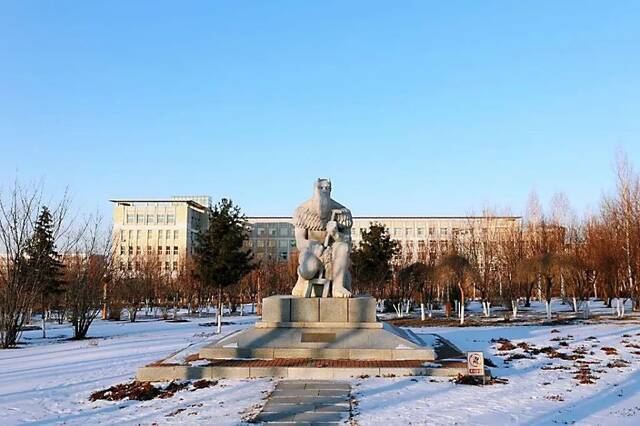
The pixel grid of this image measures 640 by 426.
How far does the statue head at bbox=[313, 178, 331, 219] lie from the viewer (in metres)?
12.1

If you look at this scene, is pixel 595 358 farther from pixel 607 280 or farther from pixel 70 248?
pixel 607 280

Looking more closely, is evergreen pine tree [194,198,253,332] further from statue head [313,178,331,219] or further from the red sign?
the red sign

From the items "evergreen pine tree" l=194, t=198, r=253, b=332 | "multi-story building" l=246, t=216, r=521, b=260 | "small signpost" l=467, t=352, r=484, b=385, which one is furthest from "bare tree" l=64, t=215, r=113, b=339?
"multi-story building" l=246, t=216, r=521, b=260

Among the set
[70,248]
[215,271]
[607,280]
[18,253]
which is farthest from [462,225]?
[18,253]

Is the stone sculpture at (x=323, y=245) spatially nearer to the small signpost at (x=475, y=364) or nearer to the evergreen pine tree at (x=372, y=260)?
the small signpost at (x=475, y=364)

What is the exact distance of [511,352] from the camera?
40.1 ft

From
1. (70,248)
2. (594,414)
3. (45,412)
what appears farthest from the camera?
(70,248)

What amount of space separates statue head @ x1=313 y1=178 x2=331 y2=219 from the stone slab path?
4.33 metres

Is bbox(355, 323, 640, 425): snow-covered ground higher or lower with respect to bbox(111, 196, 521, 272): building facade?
lower

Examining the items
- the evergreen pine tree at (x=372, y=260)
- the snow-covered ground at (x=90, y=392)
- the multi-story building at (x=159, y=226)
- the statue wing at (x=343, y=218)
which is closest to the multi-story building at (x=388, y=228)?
the multi-story building at (x=159, y=226)

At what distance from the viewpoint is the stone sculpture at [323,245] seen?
1162cm

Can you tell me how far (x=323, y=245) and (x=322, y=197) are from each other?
1076 mm

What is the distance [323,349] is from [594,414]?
15.9 ft

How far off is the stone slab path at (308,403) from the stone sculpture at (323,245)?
3139 mm
